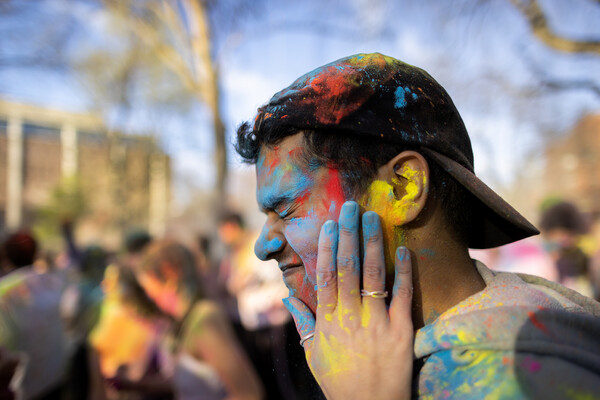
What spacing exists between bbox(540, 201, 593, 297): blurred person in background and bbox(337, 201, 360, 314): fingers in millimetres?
4701

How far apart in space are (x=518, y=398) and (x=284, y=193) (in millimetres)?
666

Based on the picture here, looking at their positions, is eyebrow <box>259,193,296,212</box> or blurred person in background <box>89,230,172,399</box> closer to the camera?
eyebrow <box>259,193,296,212</box>

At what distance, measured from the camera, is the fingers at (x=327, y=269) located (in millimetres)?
1021

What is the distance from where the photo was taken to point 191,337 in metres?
3.15

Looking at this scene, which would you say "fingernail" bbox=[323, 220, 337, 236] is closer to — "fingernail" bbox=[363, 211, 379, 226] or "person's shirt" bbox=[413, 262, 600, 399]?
"fingernail" bbox=[363, 211, 379, 226]

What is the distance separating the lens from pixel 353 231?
39.5 inches

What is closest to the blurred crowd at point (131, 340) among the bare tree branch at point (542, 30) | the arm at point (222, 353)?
the arm at point (222, 353)

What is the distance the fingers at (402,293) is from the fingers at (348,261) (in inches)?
3.3

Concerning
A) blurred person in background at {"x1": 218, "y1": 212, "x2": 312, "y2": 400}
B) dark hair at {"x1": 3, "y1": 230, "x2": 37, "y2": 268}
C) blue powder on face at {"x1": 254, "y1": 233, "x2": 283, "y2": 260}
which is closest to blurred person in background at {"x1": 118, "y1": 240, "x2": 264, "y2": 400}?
blurred person in background at {"x1": 218, "y1": 212, "x2": 312, "y2": 400}

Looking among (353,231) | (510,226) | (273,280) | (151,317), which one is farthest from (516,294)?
(273,280)

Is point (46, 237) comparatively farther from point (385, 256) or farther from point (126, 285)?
point (385, 256)

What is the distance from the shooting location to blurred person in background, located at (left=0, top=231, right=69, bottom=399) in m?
3.41

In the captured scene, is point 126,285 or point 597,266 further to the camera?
point 597,266

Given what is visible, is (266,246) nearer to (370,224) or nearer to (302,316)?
(302,316)
